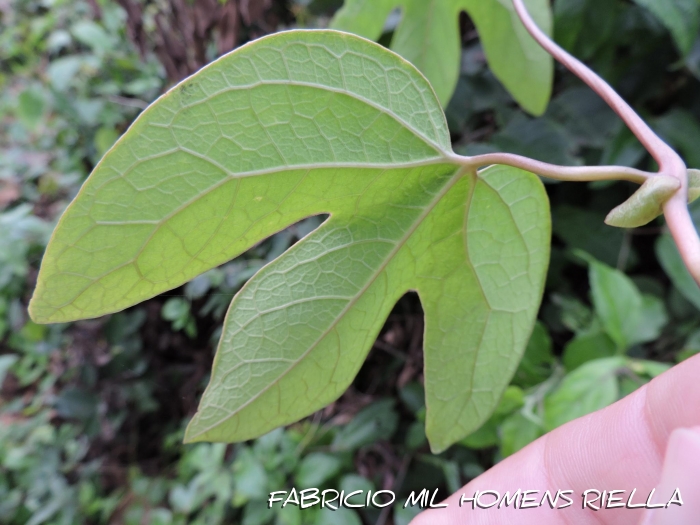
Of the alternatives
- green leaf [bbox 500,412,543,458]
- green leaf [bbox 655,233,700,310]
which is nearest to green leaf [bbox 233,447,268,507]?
green leaf [bbox 500,412,543,458]

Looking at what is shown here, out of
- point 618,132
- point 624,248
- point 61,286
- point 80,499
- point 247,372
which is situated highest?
point 61,286

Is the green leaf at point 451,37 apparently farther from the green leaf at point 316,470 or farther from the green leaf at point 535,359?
the green leaf at point 316,470

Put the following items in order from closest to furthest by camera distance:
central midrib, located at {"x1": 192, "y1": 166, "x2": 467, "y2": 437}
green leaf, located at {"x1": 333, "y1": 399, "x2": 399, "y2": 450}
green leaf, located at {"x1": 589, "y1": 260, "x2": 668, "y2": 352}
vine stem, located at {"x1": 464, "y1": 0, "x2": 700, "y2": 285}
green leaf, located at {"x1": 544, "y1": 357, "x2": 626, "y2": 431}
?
vine stem, located at {"x1": 464, "y1": 0, "x2": 700, "y2": 285} < central midrib, located at {"x1": 192, "y1": 166, "x2": 467, "y2": 437} < green leaf, located at {"x1": 544, "y1": 357, "x2": 626, "y2": 431} < green leaf, located at {"x1": 589, "y1": 260, "x2": 668, "y2": 352} < green leaf, located at {"x1": 333, "y1": 399, "x2": 399, "y2": 450}

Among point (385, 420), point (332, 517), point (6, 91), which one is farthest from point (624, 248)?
point (6, 91)

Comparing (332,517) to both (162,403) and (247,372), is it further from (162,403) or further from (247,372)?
(162,403)

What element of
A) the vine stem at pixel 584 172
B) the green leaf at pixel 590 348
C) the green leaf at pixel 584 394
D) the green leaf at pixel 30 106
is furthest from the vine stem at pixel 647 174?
the green leaf at pixel 30 106

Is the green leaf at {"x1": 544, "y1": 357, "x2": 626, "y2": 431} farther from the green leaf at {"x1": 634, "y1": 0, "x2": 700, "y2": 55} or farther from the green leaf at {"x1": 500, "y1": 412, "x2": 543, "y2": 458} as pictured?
the green leaf at {"x1": 634, "y1": 0, "x2": 700, "y2": 55}
